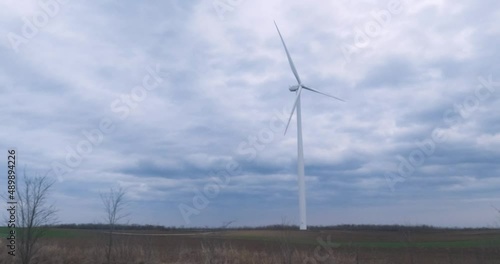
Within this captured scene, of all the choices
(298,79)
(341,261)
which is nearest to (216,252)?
(341,261)

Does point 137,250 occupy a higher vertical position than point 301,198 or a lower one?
lower

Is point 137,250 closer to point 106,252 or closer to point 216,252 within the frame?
point 106,252

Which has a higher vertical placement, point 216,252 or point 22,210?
point 22,210

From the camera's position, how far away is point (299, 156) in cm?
5634

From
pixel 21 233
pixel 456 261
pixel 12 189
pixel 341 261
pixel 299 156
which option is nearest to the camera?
pixel 12 189

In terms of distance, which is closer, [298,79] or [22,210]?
[22,210]

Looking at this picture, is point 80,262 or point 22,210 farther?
point 80,262

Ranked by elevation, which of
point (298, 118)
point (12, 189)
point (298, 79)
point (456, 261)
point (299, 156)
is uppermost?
point (298, 79)

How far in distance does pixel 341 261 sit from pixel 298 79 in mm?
29829

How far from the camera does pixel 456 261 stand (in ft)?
111

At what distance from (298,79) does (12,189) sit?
3876cm

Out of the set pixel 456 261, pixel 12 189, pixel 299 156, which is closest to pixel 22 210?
pixel 12 189

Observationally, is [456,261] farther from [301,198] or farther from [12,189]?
[12,189]

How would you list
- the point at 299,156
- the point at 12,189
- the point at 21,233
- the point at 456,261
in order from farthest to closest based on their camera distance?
1. the point at 299,156
2. the point at 456,261
3. the point at 21,233
4. the point at 12,189
